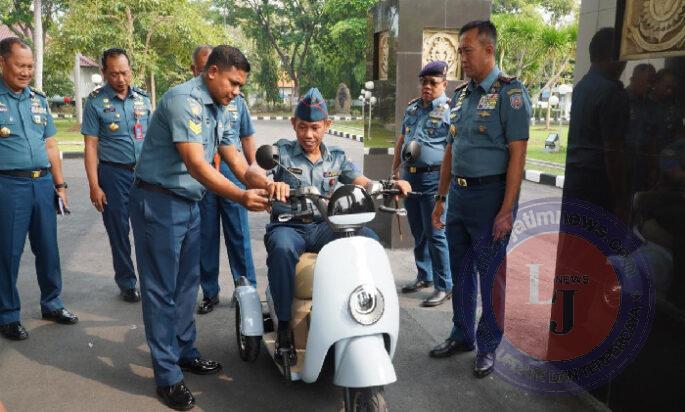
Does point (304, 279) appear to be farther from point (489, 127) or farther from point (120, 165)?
point (120, 165)

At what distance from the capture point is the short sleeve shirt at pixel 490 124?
2951 mm

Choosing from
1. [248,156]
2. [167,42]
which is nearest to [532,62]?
[167,42]

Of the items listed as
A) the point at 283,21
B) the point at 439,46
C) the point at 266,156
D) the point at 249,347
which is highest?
the point at 283,21

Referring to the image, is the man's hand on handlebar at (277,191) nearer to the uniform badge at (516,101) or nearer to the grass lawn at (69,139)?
the uniform badge at (516,101)

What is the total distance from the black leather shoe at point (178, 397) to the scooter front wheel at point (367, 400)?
960mm

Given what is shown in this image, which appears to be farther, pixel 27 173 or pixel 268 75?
pixel 268 75

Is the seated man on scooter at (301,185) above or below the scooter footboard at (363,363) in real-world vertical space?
above

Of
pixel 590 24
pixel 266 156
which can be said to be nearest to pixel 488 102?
pixel 590 24

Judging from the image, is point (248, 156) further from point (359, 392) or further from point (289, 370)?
point (359, 392)

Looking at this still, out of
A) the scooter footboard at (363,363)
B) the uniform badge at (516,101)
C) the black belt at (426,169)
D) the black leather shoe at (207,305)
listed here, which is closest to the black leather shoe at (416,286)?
the black belt at (426,169)

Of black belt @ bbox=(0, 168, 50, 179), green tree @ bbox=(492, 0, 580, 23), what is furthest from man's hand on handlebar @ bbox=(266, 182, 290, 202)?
green tree @ bbox=(492, 0, 580, 23)

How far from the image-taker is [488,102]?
3055 millimetres

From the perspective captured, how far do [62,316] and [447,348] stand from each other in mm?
2646

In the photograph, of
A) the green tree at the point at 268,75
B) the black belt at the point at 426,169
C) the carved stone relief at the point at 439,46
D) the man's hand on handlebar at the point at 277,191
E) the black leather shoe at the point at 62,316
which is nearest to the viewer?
the man's hand on handlebar at the point at 277,191
